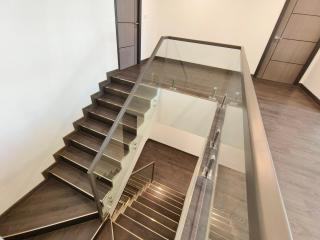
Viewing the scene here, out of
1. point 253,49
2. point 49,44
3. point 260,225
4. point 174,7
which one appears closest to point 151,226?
point 260,225

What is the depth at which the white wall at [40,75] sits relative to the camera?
7.80ft

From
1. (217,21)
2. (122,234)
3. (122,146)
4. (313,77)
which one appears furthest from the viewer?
(217,21)

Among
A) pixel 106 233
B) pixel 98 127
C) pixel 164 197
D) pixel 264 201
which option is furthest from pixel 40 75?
pixel 164 197

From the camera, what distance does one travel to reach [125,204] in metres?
3.54

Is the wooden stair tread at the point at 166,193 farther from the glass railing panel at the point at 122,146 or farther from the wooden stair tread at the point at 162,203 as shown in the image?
the glass railing panel at the point at 122,146

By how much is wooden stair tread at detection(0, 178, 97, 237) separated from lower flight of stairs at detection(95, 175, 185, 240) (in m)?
0.49

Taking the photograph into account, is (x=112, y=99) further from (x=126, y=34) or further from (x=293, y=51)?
(x=293, y=51)

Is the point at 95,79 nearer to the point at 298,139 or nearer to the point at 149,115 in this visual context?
the point at 149,115

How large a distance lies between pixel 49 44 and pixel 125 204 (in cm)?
319

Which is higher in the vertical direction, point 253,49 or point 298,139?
point 253,49

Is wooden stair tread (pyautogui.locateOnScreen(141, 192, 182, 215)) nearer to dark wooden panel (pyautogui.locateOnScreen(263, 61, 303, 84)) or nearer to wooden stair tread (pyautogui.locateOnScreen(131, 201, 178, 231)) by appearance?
wooden stair tread (pyautogui.locateOnScreen(131, 201, 178, 231))

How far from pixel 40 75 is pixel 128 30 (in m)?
2.55

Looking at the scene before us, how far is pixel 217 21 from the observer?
459 cm

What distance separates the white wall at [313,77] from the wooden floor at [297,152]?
0.21 metres
